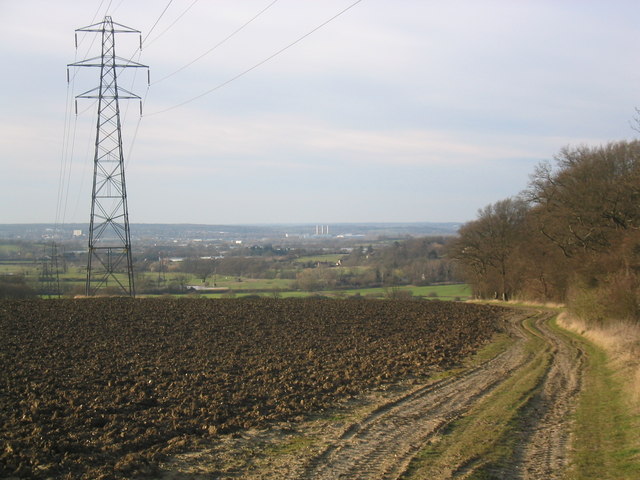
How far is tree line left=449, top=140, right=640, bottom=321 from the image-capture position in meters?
26.5

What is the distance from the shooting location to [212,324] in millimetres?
27156

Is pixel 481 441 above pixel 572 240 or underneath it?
underneath

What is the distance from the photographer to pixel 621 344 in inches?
779

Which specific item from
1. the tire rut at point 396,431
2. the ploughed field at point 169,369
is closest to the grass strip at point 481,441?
the tire rut at point 396,431

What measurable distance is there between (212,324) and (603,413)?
18258 mm

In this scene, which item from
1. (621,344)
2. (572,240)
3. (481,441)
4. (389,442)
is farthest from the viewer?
(572,240)

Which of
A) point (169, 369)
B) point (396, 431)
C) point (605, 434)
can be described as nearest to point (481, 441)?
point (396, 431)

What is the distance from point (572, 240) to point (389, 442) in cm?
3057

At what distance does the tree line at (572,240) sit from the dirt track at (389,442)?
13174 millimetres

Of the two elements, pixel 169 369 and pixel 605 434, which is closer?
pixel 605 434

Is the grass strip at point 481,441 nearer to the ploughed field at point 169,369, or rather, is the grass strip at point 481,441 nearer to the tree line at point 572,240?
the ploughed field at point 169,369

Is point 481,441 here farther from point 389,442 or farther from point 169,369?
point 169,369

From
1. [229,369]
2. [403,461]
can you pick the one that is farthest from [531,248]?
[403,461]

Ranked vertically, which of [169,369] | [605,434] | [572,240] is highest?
[572,240]
